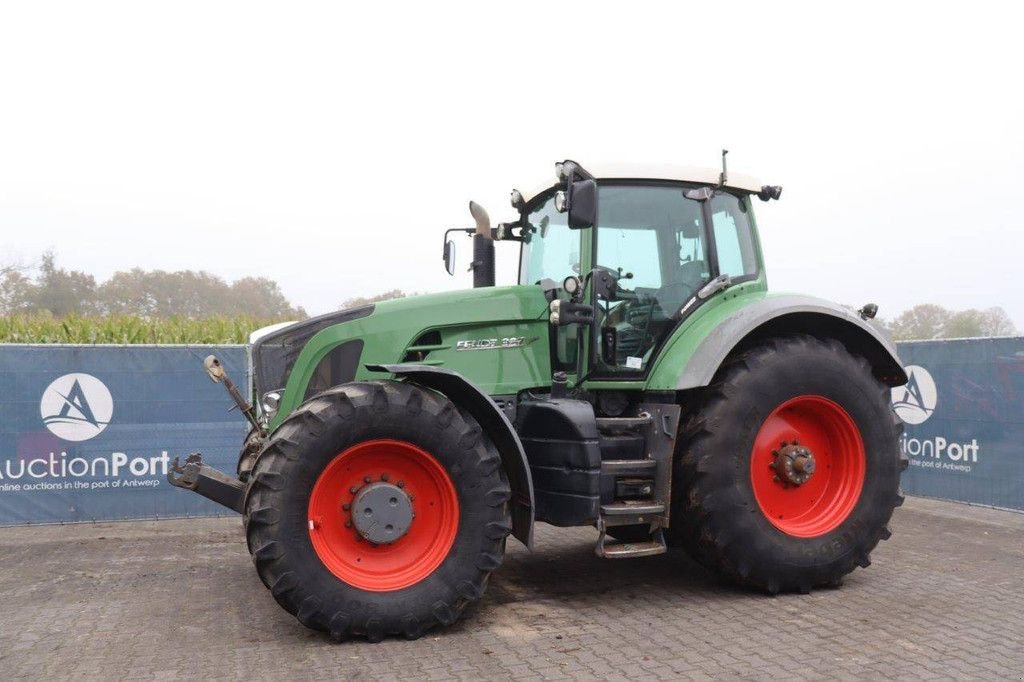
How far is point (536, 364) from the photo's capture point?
5.35 m

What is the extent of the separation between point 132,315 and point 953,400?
45.6 ft

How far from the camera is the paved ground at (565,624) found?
157 inches

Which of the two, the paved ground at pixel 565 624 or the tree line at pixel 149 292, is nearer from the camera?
the paved ground at pixel 565 624

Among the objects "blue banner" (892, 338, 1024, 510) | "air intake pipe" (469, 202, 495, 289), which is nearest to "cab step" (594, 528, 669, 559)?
"air intake pipe" (469, 202, 495, 289)

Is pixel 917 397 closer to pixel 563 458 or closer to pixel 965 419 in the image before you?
pixel 965 419

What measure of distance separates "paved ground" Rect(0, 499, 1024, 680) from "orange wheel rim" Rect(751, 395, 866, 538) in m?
0.49

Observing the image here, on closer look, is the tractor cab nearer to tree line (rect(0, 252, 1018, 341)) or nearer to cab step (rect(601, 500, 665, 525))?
cab step (rect(601, 500, 665, 525))

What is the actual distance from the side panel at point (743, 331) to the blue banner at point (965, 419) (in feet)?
9.96

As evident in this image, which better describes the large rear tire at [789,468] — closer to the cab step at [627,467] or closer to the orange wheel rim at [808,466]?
the orange wheel rim at [808,466]

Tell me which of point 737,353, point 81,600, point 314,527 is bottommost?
point 81,600

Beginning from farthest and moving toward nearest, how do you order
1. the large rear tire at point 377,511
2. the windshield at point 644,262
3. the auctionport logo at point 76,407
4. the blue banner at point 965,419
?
1. the auctionport logo at point 76,407
2. the blue banner at point 965,419
3. the windshield at point 644,262
4. the large rear tire at point 377,511

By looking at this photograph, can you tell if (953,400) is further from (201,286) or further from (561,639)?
(201,286)

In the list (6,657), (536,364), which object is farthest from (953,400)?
(6,657)

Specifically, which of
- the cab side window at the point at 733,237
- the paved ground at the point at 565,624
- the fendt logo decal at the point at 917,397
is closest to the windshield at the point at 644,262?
the cab side window at the point at 733,237
